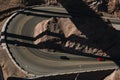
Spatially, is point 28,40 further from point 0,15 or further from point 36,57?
point 0,15

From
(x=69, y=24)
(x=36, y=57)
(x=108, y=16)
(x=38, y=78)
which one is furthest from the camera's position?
(x=108, y=16)

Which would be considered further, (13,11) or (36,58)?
(13,11)

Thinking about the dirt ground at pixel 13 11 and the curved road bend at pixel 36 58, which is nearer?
the dirt ground at pixel 13 11

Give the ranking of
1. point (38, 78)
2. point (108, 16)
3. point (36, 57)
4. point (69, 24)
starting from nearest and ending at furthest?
1. point (38, 78)
2. point (36, 57)
3. point (69, 24)
4. point (108, 16)

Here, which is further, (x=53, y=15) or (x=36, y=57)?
(x=53, y=15)

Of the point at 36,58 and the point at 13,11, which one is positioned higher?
the point at 13,11

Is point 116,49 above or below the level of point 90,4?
below

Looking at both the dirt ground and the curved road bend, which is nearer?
the dirt ground

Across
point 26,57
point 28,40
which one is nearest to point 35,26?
point 28,40
